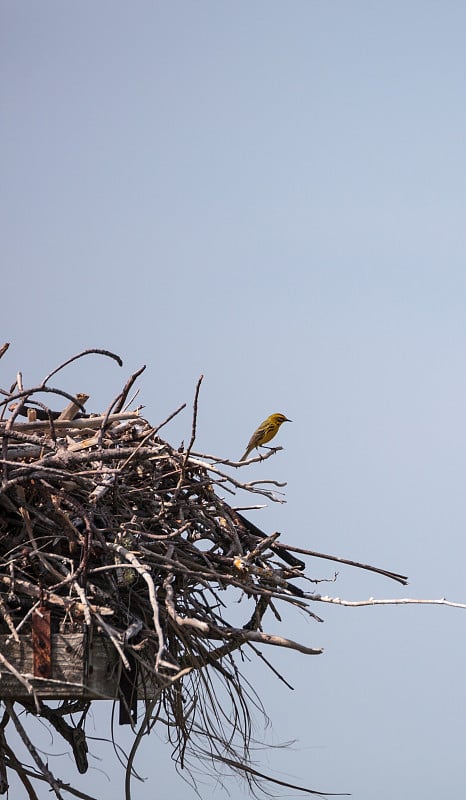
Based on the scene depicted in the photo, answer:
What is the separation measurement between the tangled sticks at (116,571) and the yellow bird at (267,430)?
234 centimetres

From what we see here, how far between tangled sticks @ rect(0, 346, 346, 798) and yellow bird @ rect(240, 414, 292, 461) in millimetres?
2339

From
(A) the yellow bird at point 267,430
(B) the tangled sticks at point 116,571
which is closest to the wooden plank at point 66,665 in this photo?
(B) the tangled sticks at point 116,571

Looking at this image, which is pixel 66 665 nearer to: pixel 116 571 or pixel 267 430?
pixel 116 571

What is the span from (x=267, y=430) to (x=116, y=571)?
135 inches

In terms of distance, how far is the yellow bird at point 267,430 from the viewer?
917 cm

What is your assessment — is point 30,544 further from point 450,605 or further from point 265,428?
point 265,428

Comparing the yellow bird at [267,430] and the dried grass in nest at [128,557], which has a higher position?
the yellow bird at [267,430]

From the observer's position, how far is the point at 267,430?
916 cm

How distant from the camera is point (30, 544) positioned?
5832 millimetres

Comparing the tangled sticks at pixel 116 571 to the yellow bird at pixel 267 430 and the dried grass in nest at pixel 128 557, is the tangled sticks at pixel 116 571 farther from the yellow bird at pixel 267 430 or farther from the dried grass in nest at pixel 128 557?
the yellow bird at pixel 267 430

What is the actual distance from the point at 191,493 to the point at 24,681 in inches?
70.1

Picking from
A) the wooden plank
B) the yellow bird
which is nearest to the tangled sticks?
the wooden plank

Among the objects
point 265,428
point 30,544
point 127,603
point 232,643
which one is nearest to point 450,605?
point 232,643

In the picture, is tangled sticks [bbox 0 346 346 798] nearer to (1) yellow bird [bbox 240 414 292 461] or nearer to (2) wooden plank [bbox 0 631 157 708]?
(2) wooden plank [bbox 0 631 157 708]
